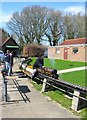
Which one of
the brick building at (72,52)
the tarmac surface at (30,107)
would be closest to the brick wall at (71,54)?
the brick building at (72,52)

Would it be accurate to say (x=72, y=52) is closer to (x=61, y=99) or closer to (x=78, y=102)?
(x=61, y=99)

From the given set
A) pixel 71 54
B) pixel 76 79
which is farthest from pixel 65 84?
pixel 71 54

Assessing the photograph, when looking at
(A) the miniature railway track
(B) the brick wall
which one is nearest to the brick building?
(B) the brick wall

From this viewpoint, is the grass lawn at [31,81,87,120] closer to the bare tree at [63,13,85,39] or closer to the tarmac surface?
the tarmac surface

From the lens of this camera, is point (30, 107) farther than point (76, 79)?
No

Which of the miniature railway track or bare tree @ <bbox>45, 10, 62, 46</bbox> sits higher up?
bare tree @ <bbox>45, 10, 62, 46</bbox>

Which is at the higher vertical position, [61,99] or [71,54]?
[71,54]

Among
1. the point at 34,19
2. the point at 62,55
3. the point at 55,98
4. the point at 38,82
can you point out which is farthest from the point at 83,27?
the point at 55,98

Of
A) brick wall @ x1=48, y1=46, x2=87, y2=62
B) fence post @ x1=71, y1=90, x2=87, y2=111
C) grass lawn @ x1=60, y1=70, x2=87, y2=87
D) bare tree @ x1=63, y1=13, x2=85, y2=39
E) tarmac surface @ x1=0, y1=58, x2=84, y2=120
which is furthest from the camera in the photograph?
bare tree @ x1=63, y1=13, x2=85, y2=39

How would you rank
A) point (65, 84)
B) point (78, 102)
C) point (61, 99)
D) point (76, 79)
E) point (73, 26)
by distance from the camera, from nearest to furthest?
1. point (78, 102)
2. point (61, 99)
3. point (65, 84)
4. point (76, 79)
5. point (73, 26)

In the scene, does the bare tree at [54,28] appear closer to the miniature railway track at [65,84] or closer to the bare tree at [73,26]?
the bare tree at [73,26]

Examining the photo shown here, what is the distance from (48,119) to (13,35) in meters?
58.1

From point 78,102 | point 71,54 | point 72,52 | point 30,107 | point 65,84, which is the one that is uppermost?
point 72,52

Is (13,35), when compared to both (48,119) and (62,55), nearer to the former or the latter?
(62,55)
